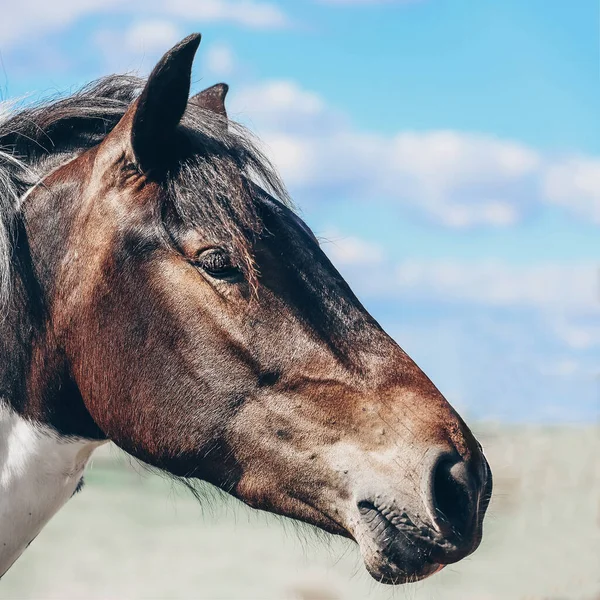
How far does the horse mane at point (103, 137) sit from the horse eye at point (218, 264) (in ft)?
0.20

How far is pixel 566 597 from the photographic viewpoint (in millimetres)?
8516

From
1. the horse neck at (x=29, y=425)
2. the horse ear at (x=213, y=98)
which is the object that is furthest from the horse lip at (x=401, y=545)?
the horse ear at (x=213, y=98)

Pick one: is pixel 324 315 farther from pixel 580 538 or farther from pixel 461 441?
pixel 580 538

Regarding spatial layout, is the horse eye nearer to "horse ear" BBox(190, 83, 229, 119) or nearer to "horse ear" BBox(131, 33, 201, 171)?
"horse ear" BBox(131, 33, 201, 171)

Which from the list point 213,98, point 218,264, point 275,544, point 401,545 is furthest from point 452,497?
point 275,544

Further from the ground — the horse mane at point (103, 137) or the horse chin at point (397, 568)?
the horse mane at point (103, 137)

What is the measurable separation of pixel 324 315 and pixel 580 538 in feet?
46.9

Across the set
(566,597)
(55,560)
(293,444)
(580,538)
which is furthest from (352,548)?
(580,538)

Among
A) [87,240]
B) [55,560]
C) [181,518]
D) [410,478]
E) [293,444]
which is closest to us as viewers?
[410,478]

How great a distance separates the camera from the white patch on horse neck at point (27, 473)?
3027mm

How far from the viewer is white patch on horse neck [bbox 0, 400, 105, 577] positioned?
303cm

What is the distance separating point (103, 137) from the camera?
338 cm

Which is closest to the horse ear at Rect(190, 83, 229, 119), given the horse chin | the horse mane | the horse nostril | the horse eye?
the horse mane

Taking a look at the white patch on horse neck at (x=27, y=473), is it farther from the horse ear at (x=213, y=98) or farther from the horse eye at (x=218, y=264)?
the horse ear at (x=213, y=98)
